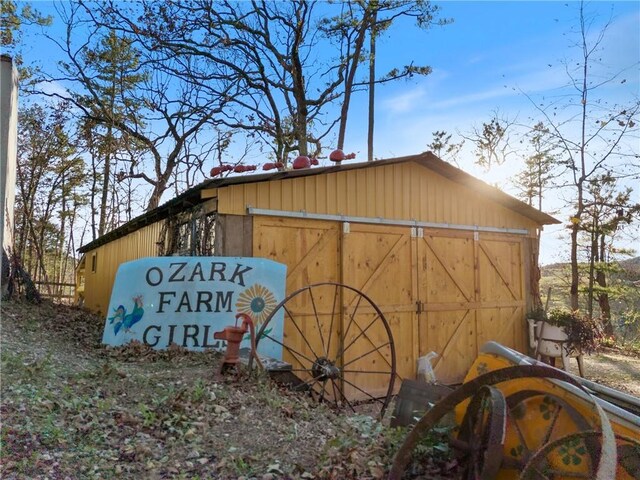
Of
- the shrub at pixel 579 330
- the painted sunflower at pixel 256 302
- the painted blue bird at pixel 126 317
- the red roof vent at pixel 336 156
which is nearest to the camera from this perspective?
the painted blue bird at pixel 126 317

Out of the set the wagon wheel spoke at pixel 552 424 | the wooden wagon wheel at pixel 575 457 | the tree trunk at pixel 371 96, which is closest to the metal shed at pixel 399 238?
the wagon wheel spoke at pixel 552 424

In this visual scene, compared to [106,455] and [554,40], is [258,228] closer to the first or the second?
[106,455]

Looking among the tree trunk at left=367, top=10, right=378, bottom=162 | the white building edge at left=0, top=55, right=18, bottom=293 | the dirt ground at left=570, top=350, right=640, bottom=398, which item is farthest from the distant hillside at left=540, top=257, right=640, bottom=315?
the white building edge at left=0, top=55, right=18, bottom=293

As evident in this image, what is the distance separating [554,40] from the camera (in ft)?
46.9

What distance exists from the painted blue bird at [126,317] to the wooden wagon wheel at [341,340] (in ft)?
5.94

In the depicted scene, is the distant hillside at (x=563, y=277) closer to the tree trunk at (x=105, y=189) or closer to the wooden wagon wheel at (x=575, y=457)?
the wooden wagon wheel at (x=575, y=457)

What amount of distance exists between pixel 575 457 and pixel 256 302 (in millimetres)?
4176

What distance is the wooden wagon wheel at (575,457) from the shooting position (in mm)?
2424

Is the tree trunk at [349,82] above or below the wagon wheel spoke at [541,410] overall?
above

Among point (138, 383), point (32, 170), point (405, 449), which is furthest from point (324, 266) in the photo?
point (32, 170)

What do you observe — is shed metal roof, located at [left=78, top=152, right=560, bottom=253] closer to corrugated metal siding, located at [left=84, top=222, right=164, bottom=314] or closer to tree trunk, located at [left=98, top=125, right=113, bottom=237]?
corrugated metal siding, located at [left=84, top=222, right=164, bottom=314]

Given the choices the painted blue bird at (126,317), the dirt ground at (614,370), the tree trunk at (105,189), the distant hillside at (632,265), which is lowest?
the dirt ground at (614,370)

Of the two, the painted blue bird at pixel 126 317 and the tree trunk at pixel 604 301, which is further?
the tree trunk at pixel 604 301

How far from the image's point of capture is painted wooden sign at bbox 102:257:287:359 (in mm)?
5703
